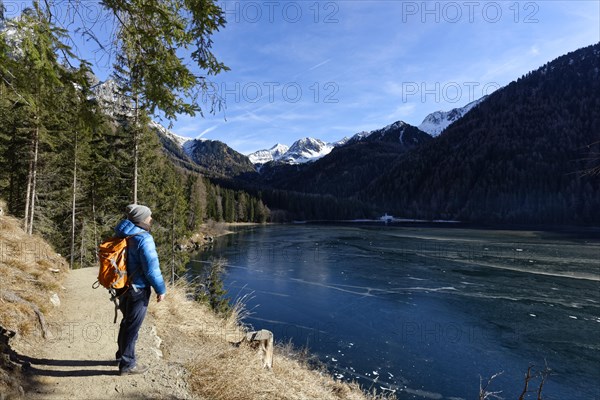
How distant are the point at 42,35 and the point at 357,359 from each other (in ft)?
54.9

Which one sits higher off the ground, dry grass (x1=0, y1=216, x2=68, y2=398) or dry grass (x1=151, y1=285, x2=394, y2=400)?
dry grass (x1=0, y1=216, x2=68, y2=398)

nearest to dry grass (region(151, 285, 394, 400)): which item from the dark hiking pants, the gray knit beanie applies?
the dark hiking pants

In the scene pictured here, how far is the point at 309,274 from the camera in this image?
33781mm

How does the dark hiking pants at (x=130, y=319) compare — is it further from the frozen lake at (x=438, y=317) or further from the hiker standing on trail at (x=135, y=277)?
the frozen lake at (x=438, y=317)

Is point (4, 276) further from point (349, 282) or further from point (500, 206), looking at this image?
point (500, 206)

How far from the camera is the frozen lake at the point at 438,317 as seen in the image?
1512 centimetres

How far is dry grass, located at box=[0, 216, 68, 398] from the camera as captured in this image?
510 cm

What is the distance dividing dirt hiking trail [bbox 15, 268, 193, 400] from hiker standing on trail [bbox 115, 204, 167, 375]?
30 centimetres

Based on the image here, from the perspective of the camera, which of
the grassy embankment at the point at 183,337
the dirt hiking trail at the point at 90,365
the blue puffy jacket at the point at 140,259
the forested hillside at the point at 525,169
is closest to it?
the dirt hiking trail at the point at 90,365

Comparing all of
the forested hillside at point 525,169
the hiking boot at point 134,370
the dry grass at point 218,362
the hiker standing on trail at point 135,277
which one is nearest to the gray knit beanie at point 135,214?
the hiker standing on trail at point 135,277

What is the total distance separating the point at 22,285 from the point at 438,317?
71.3ft

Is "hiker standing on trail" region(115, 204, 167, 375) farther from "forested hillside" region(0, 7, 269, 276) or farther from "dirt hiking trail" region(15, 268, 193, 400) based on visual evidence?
"forested hillside" region(0, 7, 269, 276)

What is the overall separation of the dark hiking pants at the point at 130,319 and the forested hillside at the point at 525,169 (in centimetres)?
13204

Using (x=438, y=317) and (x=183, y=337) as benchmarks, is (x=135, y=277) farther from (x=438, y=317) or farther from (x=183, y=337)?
(x=438, y=317)
